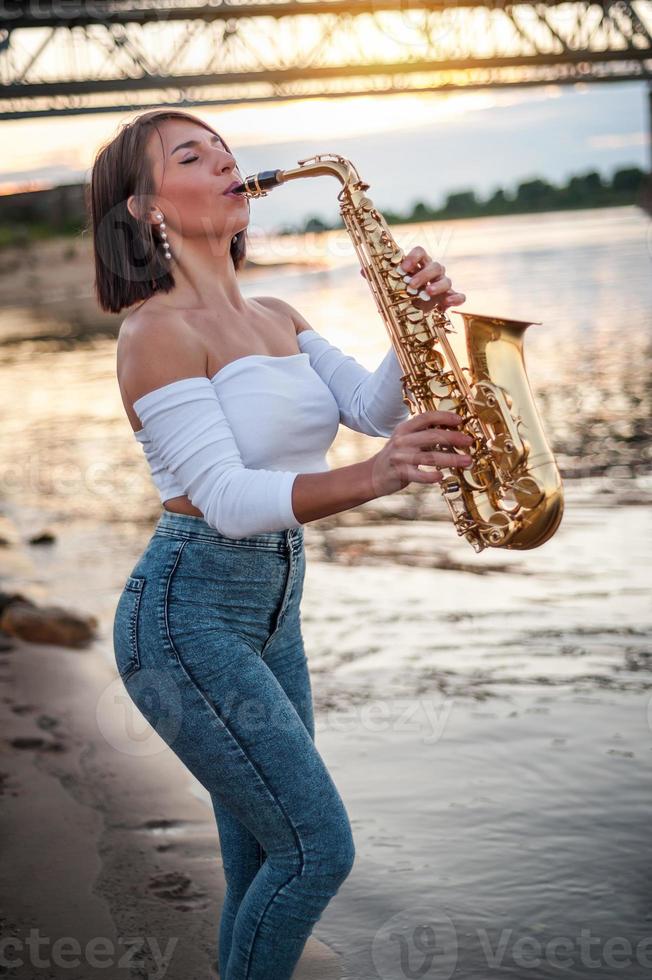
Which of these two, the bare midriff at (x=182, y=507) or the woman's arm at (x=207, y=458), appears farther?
the bare midriff at (x=182, y=507)

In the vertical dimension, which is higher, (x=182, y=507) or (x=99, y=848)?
(x=182, y=507)

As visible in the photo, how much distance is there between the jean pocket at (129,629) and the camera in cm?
234

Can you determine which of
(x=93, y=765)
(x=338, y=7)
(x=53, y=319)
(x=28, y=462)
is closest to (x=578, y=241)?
(x=338, y=7)

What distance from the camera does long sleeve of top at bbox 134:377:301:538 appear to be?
2.20 m

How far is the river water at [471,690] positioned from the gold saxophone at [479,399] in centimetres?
142

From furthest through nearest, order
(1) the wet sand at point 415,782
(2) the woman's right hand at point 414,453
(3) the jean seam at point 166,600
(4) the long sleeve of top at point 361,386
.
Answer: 1. (1) the wet sand at point 415,782
2. (4) the long sleeve of top at point 361,386
3. (3) the jean seam at point 166,600
4. (2) the woman's right hand at point 414,453

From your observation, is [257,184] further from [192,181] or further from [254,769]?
[254,769]

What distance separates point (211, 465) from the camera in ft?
7.40

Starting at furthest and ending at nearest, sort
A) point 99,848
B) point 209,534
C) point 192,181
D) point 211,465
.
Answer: point 99,848 < point 192,181 < point 209,534 < point 211,465

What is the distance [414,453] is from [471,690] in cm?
306

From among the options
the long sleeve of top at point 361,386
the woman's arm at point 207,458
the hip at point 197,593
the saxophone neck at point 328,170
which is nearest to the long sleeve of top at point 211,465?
the woman's arm at point 207,458

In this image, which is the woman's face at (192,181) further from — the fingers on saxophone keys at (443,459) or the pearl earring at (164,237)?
the fingers on saxophone keys at (443,459)

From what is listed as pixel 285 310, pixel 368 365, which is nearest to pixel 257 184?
pixel 285 310

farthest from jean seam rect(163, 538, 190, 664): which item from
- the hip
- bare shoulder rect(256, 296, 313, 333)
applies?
bare shoulder rect(256, 296, 313, 333)
